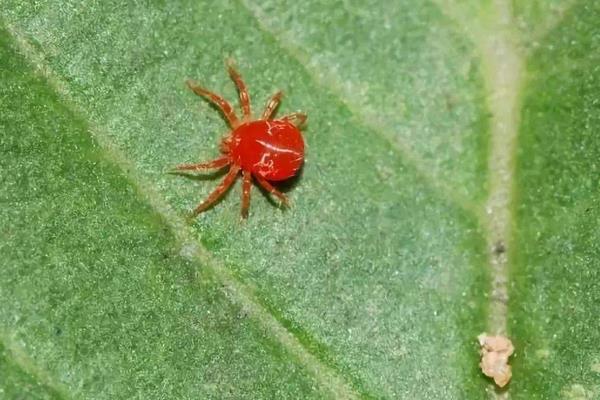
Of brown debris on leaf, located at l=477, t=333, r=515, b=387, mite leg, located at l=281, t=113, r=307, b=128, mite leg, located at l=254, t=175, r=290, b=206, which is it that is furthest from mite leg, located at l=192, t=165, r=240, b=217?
brown debris on leaf, located at l=477, t=333, r=515, b=387

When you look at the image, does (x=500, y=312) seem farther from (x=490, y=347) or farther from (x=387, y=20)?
(x=387, y=20)

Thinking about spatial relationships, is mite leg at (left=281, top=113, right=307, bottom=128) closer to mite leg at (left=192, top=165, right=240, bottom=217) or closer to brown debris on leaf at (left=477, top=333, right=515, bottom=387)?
mite leg at (left=192, top=165, right=240, bottom=217)

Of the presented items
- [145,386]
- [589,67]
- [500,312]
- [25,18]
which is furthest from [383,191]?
[25,18]

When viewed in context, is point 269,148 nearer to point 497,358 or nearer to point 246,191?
point 246,191

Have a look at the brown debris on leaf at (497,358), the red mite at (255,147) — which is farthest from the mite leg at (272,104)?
the brown debris on leaf at (497,358)

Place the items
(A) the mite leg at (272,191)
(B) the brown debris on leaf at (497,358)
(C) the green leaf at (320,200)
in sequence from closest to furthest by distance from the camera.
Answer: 1. (C) the green leaf at (320,200)
2. (B) the brown debris on leaf at (497,358)
3. (A) the mite leg at (272,191)

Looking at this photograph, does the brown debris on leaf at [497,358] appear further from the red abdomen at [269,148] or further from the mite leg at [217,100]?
the mite leg at [217,100]

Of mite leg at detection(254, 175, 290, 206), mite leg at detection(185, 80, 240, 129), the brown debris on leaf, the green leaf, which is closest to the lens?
the green leaf
